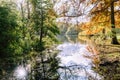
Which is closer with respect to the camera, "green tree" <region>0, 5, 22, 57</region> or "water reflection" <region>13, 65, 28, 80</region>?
"water reflection" <region>13, 65, 28, 80</region>

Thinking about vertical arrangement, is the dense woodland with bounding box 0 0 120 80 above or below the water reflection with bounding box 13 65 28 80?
above

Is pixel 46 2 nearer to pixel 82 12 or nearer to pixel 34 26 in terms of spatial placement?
pixel 34 26

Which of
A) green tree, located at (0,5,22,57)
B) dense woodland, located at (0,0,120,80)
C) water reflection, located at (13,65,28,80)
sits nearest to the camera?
water reflection, located at (13,65,28,80)

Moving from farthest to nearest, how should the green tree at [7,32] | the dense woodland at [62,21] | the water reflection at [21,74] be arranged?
the dense woodland at [62,21]
the green tree at [7,32]
the water reflection at [21,74]

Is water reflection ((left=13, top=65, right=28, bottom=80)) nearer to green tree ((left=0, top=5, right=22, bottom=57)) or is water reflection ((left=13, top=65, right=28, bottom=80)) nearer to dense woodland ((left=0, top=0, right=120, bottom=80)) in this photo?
dense woodland ((left=0, top=0, right=120, bottom=80))

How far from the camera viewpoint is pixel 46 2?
29.7m

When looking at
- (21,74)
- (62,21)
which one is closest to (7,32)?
(62,21)

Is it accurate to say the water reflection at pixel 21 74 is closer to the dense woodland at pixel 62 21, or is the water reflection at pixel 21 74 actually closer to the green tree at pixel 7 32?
the dense woodland at pixel 62 21

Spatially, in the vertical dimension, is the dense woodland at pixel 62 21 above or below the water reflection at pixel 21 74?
above

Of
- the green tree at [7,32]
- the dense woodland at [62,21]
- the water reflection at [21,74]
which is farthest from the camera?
the dense woodland at [62,21]

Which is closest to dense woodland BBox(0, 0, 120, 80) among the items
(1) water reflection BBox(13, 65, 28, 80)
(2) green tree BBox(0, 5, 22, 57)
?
(2) green tree BBox(0, 5, 22, 57)

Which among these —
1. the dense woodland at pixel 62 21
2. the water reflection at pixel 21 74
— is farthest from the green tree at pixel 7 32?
the water reflection at pixel 21 74

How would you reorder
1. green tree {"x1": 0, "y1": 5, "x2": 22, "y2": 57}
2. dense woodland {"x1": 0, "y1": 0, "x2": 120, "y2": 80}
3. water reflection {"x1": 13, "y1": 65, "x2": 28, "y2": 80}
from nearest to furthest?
water reflection {"x1": 13, "y1": 65, "x2": 28, "y2": 80}
green tree {"x1": 0, "y1": 5, "x2": 22, "y2": 57}
dense woodland {"x1": 0, "y1": 0, "x2": 120, "y2": 80}

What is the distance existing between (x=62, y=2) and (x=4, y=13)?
4710mm
